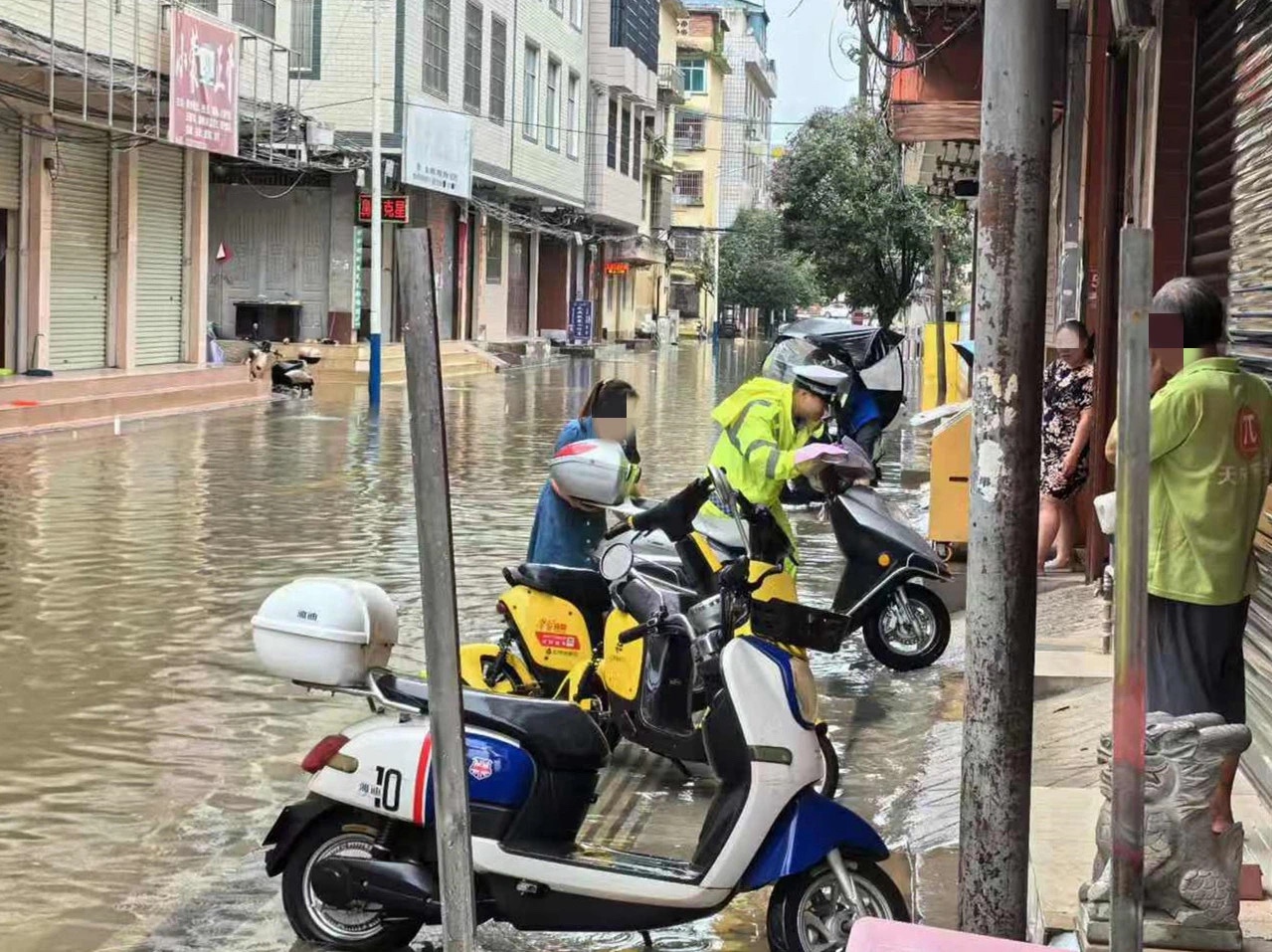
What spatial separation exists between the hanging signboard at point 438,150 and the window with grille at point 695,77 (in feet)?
164

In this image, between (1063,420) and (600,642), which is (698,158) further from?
(600,642)

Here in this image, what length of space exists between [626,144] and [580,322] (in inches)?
320

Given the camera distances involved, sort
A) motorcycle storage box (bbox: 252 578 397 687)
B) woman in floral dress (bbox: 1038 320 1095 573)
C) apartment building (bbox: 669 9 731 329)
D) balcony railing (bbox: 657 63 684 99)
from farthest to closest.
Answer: apartment building (bbox: 669 9 731 329)
balcony railing (bbox: 657 63 684 99)
woman in floral dress (bbox: 1038 320 1095 573)
motorcycle storage box (bbox: 252 578 397 687)

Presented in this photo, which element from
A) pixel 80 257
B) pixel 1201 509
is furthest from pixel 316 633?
pixel 80 257

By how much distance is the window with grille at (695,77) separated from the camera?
8525 centimetres

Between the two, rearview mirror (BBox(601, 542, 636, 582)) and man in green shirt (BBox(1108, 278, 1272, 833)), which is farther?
rearview mirror (BBox(601, 542, 636, 582))

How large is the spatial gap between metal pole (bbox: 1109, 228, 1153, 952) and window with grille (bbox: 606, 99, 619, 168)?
50.8m

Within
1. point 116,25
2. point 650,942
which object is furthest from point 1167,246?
point 116,25

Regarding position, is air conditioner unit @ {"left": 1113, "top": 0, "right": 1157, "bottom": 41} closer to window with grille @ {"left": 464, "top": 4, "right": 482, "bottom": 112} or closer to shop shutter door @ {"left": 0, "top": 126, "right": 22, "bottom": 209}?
shop shutter door @ {"left": 0, "top": 126, "right": 22, "bottom": 209}

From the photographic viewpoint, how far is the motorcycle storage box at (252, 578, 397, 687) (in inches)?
171

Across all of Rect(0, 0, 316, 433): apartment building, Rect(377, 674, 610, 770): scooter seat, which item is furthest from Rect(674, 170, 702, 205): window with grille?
Rect(377, 674, 610, 770): scooter seat

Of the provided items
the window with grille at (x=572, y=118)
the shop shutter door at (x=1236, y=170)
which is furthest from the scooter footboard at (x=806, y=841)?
the window with grille at (x=572, y=118)

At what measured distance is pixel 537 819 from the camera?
451 cm

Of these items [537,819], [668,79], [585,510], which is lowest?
[537,819]
